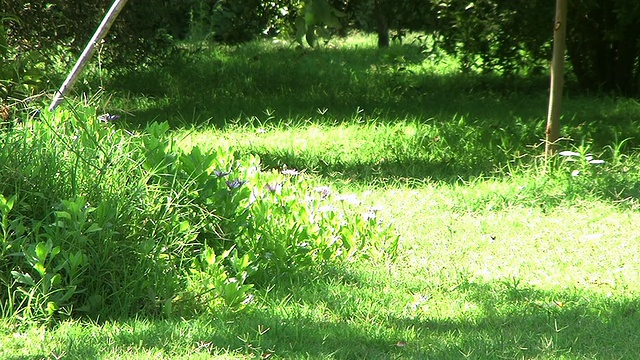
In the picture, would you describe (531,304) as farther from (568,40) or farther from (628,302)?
(568,40)

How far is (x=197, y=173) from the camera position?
4.50m

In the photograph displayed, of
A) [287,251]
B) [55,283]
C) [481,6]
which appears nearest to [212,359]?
[55,283]

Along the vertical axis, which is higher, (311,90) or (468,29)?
(468,29)

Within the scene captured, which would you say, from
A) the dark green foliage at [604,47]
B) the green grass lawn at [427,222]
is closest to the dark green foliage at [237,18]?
the green grass lawn at [427,222]

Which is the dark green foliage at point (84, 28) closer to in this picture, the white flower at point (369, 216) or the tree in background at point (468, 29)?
the tree in background at point (468, 29)

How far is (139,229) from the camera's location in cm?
415

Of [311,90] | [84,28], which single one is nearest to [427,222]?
[311,90]

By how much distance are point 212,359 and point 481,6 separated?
7311 millimetres

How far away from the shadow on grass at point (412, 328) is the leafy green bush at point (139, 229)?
10.1 inches

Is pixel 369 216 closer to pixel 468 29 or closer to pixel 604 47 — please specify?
pixel 468 29

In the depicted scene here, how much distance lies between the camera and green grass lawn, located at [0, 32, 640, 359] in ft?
11.8

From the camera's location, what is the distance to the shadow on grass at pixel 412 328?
352 centimetres

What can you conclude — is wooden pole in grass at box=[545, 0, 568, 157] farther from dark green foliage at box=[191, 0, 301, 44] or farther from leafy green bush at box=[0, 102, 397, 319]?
dark green foliage at box=[191, 0, 301, 44]

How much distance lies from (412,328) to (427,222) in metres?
1.82
